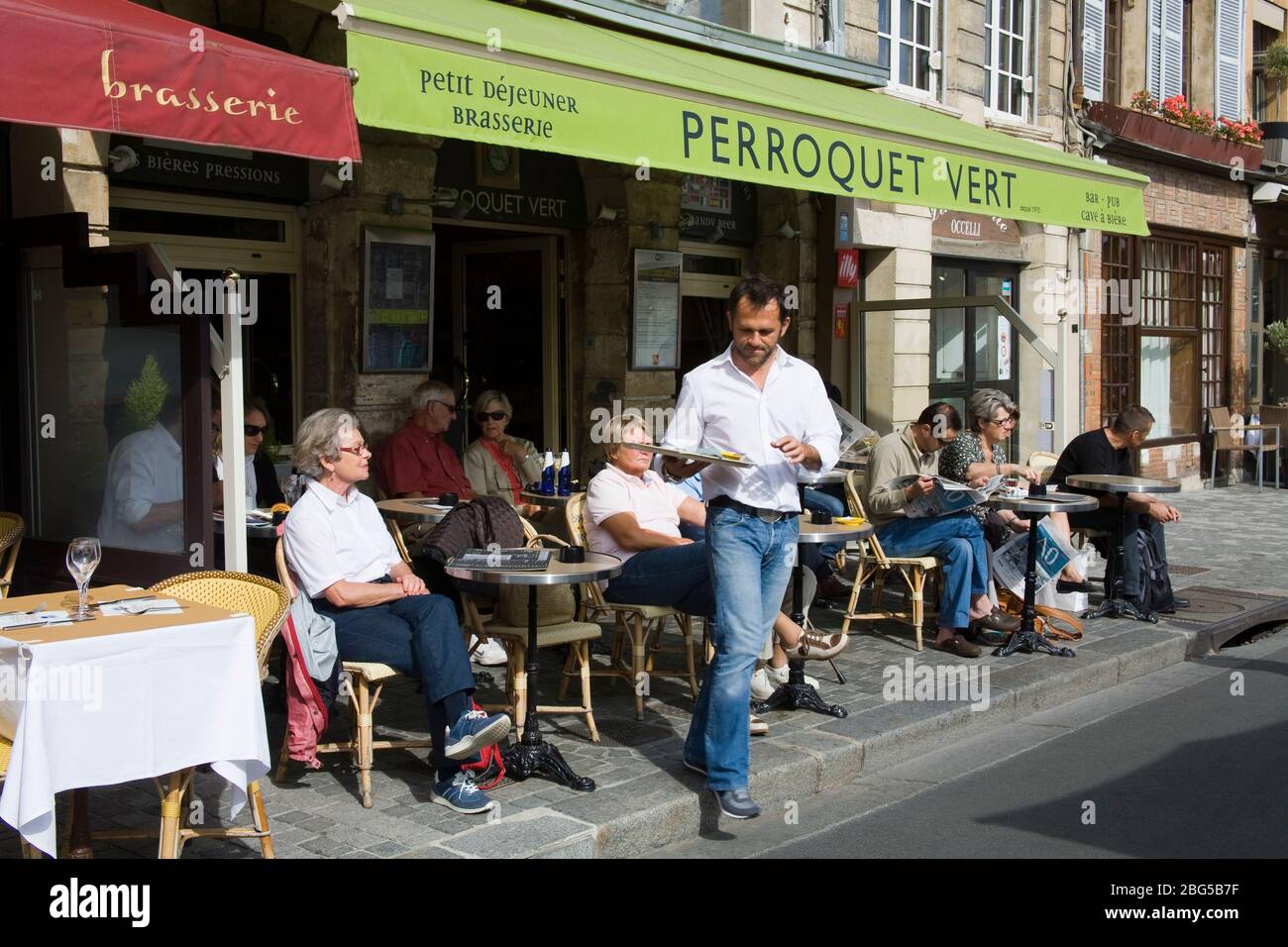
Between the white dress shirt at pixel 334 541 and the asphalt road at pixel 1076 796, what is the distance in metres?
1.60

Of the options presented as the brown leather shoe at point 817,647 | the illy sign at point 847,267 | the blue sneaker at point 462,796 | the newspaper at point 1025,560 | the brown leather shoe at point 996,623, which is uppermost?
the illy sign at point 847,267

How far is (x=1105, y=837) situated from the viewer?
4809 millimetres

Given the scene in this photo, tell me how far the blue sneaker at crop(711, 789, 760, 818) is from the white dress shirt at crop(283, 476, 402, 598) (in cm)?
159

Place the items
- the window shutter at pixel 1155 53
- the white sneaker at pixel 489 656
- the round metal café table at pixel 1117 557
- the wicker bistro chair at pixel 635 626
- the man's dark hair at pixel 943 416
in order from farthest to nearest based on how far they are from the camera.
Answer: the window shutter at pixel 1155 53
the round metal café table at pixel 1117 557
the man's dark hair at pixel 943 416
the white sneaker at pixel 489 656
the wicker bistro chair at pixel 635 626

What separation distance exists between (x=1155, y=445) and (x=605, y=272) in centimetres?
1010

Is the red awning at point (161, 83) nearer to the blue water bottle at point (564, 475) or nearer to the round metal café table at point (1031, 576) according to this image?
the blue water bottle at point (564, 475)

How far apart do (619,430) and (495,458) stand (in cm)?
221

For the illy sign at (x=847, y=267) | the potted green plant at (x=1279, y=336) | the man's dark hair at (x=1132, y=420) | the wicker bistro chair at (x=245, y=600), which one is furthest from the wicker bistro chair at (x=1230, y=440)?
the wicker bistro chair at (x=245, y=600)

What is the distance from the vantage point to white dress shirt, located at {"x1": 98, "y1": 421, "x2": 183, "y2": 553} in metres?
5.40

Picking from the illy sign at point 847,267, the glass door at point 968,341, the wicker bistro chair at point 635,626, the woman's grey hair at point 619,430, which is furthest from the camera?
the glass door at point 968,341

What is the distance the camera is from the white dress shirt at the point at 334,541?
5.04 m
